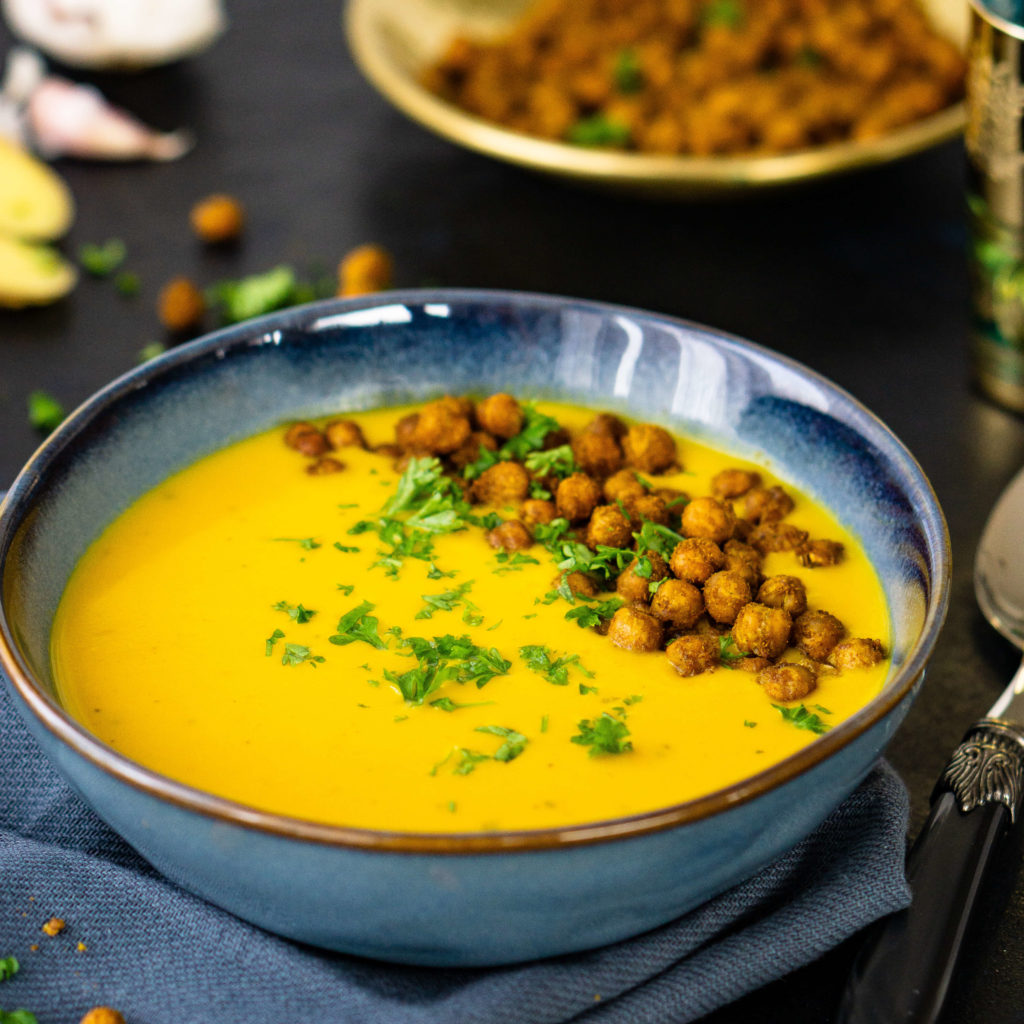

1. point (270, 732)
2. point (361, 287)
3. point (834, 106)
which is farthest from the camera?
point (834, 106)

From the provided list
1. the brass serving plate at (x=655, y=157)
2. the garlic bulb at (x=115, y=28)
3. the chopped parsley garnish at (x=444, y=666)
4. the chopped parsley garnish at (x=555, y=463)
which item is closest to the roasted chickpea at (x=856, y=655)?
the chopped parsley garnish at (x=444, y=666)

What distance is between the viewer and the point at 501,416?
182 cm

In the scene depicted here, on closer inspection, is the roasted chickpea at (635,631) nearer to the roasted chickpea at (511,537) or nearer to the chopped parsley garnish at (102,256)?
the roasted chickpea at (511,537)

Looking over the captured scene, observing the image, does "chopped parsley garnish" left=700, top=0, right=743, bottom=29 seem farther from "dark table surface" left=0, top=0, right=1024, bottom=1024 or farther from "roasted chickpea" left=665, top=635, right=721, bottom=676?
"roasted chickpea" left=665, top=635, right=721, bottom=676

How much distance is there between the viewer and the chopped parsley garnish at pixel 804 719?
1.38 metres

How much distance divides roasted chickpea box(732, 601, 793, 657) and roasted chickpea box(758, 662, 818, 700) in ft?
0.10

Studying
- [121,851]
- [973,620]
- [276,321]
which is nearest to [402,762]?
[121,851]

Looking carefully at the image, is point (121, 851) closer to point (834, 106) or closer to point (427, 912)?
point (427, 912)

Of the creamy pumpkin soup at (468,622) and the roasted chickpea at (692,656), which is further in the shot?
the roasted chickpea at (692,656)

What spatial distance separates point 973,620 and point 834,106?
49.0 inches

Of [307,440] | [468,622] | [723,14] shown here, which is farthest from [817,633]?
[723,14]

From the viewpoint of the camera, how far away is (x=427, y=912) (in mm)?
1150

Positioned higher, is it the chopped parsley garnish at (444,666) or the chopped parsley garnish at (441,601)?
the chopped parsley garnish at (444,666)

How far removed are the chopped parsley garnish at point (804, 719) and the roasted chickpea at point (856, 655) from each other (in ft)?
0.29
